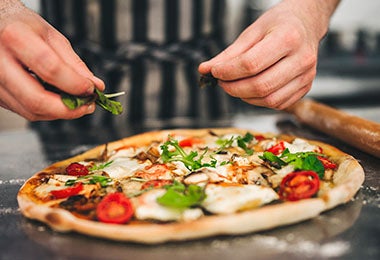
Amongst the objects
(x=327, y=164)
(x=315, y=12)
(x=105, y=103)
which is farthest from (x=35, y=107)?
(x=315, y=12)

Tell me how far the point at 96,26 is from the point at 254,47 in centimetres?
149

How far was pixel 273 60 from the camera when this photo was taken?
2.02 m

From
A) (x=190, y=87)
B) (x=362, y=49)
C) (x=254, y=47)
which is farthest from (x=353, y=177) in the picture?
(x=362, y=49)

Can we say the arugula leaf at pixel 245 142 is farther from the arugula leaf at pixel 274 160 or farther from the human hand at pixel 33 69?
the human hand at pixel 33 69

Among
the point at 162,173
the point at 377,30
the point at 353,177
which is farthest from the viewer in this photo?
the point at 377,30

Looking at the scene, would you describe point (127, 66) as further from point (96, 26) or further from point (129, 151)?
point (129, 151)

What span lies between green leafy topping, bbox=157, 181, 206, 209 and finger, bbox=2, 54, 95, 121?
1.55 feet

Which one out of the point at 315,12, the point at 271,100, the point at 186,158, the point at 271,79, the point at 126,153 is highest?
the point at 315,12

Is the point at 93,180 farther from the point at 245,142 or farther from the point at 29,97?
the point at 245,142

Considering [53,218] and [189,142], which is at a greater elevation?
[53,218]

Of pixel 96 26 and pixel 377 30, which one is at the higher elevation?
pixel 96 26

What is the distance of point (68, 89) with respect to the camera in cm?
169

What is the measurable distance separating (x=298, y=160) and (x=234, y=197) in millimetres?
411

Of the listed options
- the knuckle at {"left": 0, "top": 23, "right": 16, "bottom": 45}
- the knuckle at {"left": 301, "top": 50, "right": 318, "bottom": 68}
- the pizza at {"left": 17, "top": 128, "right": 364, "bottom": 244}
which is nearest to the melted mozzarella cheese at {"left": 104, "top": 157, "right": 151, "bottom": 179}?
the pizza at {"left": 17, "top": 128, "right": 364, "bottom": 244}
